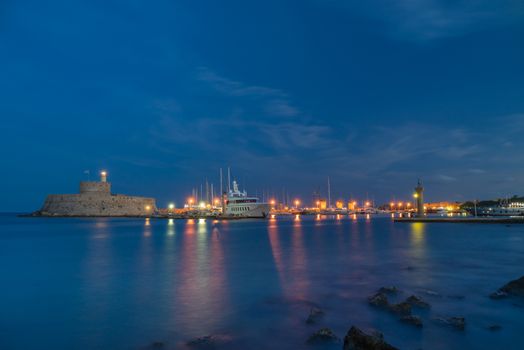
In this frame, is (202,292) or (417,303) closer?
(417,303)

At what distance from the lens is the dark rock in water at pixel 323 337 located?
9273 millimetres

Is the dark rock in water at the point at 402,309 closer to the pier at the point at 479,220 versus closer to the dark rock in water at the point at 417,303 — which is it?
the dark rock in water at the point at 417,303

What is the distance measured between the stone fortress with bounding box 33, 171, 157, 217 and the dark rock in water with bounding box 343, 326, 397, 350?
450 feet

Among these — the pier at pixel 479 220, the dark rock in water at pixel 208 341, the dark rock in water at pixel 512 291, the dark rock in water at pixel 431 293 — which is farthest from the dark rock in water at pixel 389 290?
the pier at pixel 479 220

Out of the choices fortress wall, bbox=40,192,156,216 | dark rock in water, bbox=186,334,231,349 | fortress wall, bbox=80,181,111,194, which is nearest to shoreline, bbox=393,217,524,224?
dark rock in water, bbox=186,334,231,349

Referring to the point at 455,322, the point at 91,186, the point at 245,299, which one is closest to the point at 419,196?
the point at 245,299

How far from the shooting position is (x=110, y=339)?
10.2 metres

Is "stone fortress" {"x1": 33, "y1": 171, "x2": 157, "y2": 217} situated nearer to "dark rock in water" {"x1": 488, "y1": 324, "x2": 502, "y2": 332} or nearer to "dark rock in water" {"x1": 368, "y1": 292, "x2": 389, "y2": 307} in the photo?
"dark rock in water" {"x1": 368, "y1": 292, "x2": 389, "y2": 307}

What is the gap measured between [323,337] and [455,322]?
418cm

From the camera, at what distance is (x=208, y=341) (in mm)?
9633

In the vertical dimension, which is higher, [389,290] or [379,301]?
[379,301]

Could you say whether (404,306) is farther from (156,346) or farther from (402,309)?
(156,346)

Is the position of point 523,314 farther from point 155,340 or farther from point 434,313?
point 155,340

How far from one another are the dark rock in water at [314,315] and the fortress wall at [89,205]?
5295 inches
